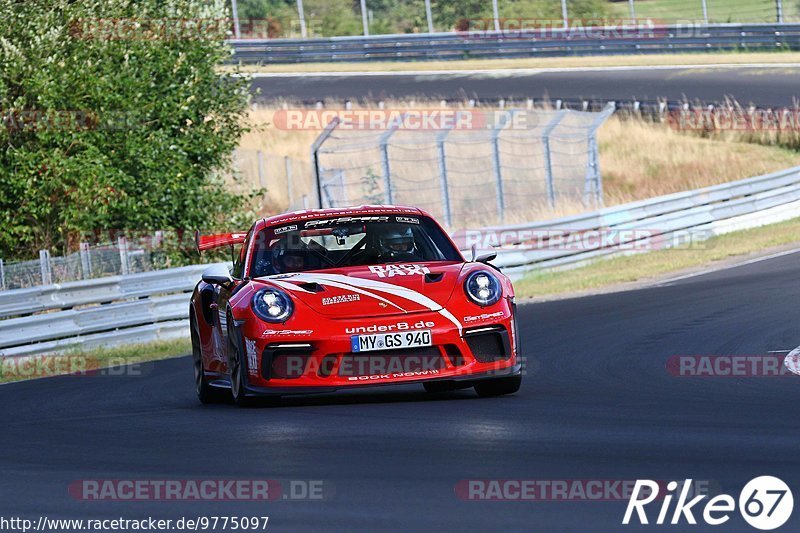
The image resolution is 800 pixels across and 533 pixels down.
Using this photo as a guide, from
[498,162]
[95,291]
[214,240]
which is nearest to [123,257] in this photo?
[95,291]

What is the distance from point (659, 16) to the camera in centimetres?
4809

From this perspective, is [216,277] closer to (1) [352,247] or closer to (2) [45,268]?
(1) [352,247]

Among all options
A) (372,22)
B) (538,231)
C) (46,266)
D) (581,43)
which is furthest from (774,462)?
(372,22)

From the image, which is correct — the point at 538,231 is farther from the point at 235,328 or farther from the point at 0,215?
the point at 235,328

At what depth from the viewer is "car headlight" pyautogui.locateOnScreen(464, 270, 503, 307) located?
8727 mm

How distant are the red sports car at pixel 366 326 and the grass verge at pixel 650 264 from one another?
9895 millimetres

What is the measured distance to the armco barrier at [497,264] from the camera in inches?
595

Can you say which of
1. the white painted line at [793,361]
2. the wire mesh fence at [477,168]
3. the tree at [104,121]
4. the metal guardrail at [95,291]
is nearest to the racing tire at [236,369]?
the white painted line at [793,361]

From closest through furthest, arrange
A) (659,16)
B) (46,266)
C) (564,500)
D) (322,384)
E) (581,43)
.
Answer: (564,500) < (322,384) < (46,266) < (581,43) < (659,16)

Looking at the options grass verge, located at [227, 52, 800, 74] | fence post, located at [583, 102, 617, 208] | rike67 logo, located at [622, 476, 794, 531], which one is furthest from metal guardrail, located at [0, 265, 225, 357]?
grass verge, located at [227, 52, 800, 74]

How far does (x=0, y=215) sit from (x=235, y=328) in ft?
40.2

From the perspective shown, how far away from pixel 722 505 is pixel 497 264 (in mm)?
15080

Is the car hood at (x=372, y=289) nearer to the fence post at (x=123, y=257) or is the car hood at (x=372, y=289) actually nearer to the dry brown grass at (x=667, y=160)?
the fence post at (x=123, y=257)

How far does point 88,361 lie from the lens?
1485 centimetres
